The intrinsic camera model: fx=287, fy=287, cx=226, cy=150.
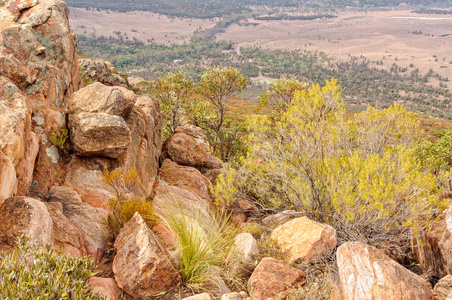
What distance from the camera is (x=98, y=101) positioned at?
29.9 ft

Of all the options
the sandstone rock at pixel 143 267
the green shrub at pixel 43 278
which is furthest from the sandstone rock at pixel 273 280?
the green shrub at pixel 43 278

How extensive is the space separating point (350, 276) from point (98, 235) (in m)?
5.47

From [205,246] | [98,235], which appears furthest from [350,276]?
[98,235]

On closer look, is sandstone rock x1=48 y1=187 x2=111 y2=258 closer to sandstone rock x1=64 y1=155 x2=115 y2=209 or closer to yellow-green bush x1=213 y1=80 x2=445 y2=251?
sandstone rock x1=64 y1=155 x2=115 y2=209

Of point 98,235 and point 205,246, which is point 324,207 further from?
point 98,235

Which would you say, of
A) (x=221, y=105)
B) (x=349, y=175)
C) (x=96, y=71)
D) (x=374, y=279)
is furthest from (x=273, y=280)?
(x=96, y=71)

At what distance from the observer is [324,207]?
8.41m

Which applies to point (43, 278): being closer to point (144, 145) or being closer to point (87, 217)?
point (87, 217)

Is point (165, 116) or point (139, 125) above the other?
point (139, 125)

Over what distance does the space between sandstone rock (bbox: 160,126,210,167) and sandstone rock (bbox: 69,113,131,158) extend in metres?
4.96

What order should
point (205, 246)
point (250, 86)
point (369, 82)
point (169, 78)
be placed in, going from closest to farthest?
point (205, 246) < point (169, 78) < point (250, 86) < point (369, 82)

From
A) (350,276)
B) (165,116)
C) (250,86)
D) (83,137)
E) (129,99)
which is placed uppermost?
(129,99)

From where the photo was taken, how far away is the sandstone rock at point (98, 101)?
29.4 feet

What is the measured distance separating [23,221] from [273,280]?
474 centimetres
